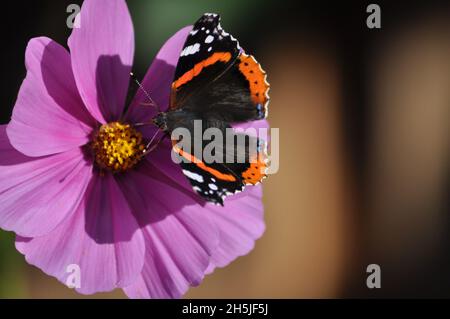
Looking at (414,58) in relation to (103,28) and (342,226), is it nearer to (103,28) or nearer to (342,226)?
(342,226)

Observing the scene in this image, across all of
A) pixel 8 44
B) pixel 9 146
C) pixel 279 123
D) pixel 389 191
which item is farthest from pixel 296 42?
pixel 9 146

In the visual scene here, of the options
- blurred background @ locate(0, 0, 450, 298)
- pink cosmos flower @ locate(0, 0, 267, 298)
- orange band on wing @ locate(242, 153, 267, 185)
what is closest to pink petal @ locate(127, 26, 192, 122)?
pink cosmos flower @ locate(0, 0, 267, 298)

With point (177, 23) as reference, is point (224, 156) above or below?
below

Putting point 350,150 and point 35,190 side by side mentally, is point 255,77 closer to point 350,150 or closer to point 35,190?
point 35,190

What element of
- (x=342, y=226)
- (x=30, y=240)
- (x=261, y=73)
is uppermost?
(x=261, y=73)

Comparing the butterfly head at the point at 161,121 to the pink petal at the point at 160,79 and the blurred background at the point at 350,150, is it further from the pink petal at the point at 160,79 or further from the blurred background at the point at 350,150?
the blurred background at the point at 350,150

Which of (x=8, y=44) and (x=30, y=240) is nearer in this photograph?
(x=30, y=240)

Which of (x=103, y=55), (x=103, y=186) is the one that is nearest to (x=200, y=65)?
(x=103, y=55)
